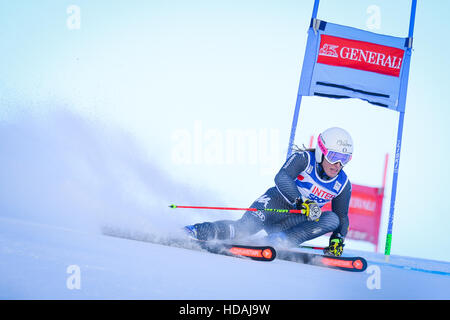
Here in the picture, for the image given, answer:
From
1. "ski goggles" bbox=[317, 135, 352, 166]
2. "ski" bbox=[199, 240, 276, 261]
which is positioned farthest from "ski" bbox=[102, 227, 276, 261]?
"ski goggles" bbox=[317, 135, 352, 166]

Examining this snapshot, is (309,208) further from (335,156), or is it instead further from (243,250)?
(243,250)

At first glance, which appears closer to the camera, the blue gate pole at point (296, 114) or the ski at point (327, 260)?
the ski at point (327, 260)

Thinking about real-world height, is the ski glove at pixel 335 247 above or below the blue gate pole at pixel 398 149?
below

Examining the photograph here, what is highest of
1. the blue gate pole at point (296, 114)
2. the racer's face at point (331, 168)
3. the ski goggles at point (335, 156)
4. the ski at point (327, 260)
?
the blue gate pole at point (296, 114)

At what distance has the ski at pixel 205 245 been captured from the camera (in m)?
3.56

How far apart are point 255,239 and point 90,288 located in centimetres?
286

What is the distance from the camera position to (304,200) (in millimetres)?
4238

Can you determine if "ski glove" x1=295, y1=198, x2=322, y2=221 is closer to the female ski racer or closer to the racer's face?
the female ski racer

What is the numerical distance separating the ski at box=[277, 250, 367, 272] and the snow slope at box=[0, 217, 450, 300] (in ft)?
1.77

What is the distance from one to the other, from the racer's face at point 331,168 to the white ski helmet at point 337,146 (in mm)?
54

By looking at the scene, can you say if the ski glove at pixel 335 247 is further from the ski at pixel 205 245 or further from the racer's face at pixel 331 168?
the ski at pixel 205 245

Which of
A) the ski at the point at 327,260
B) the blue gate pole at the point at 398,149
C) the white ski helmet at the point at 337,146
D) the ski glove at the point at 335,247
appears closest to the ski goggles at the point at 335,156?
the white ski helmet at the point at 337,146
